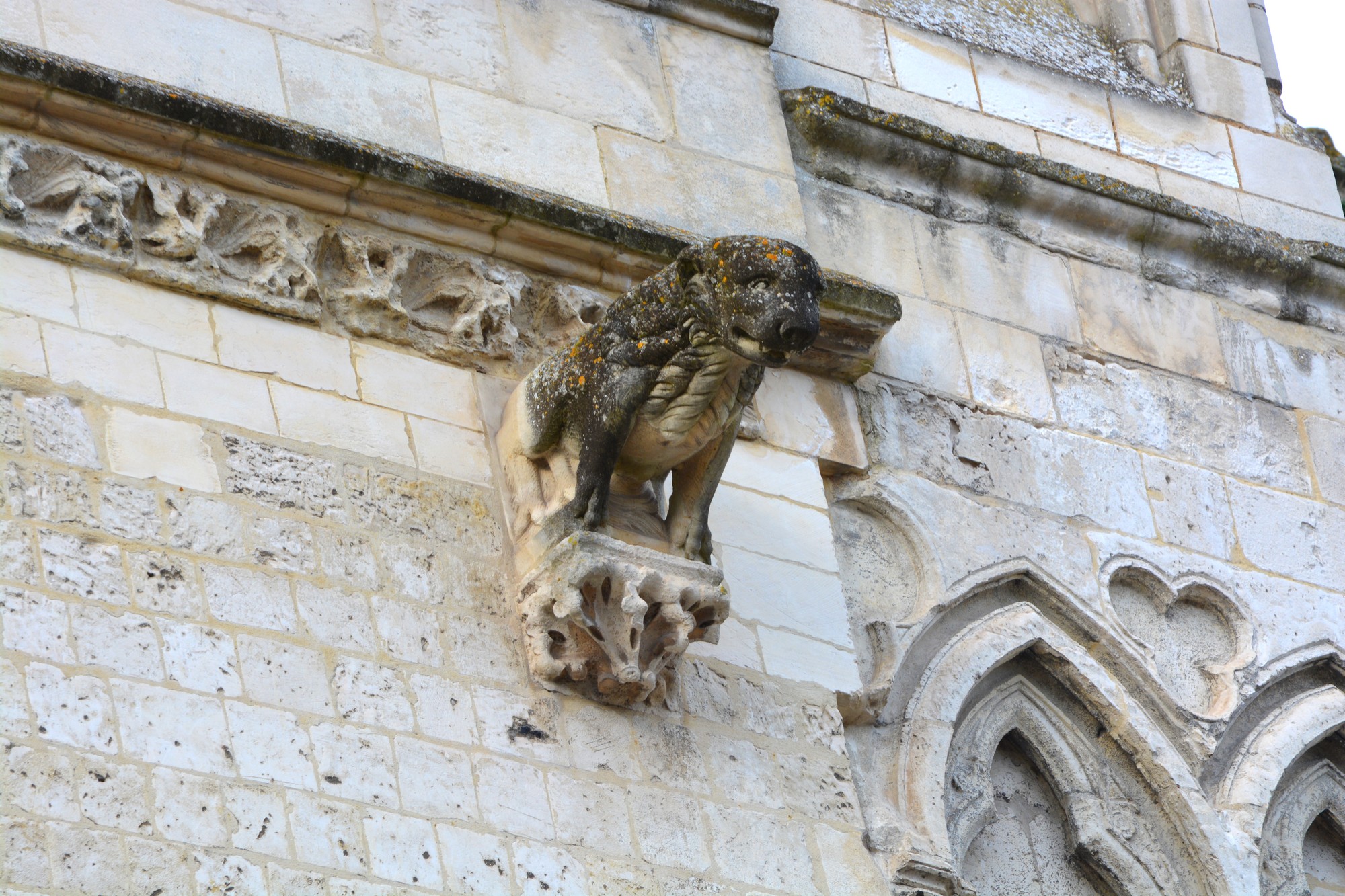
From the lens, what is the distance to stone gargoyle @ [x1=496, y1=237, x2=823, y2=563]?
484 cm

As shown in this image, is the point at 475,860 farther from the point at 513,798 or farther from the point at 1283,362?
the point at 1283,362

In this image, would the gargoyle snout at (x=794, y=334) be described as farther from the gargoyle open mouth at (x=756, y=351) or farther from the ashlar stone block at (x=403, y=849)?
the ashlar stone block at (x=403, y=849)

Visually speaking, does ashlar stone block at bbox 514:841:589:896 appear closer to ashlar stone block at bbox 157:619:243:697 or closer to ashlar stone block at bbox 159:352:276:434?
ashlar stone block at bbox 157:619:243:697

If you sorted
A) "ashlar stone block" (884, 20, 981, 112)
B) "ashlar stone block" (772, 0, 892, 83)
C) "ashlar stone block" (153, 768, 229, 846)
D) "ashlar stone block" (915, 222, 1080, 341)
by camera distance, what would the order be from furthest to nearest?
"ashlar stone block" (884, 20, 981, 112)
"ashlar stone block" (772, 0, 892, 83)
"ashlar stone block" (915, 222, 1080, 341)
"ashlar stone block" (153, 768, 229, 846)

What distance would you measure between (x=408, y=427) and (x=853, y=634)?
125cm

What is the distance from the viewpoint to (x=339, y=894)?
451 centimetres

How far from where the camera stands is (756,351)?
4785 mm

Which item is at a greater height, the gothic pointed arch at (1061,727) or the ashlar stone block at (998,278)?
the ashlar stone block at (998,278)

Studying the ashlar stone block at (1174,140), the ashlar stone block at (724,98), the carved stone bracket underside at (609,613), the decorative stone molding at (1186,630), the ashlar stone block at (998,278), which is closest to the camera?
the carved stone bracket underside at (609,613)

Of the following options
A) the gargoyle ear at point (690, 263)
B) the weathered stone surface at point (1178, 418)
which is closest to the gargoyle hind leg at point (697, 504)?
the gargoyle ear at point (690, 263)

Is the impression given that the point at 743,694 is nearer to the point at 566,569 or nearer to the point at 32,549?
the point at 566,569

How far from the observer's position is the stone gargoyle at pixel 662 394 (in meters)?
4.84

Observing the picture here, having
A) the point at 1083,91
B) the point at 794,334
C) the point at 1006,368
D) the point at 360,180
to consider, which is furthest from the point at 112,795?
the point at 1083,91

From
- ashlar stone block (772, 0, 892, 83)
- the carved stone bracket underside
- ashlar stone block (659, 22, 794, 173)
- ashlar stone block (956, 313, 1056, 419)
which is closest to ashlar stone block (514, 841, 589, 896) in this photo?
the carved stone bracket underside
